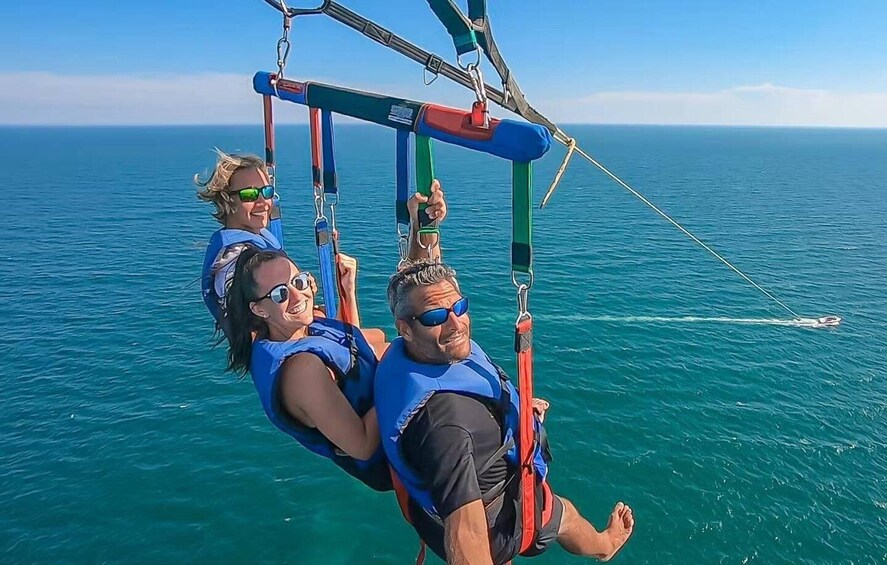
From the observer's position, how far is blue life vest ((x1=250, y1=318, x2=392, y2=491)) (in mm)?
4074

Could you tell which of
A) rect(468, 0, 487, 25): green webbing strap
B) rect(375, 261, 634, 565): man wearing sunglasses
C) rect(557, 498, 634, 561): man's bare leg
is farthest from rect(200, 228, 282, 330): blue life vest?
rect(557, 498, 634, 561): man's bare leg

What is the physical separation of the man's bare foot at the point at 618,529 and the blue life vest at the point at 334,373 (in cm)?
239

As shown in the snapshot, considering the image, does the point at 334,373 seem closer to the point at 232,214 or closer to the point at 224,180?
the point at 232,214

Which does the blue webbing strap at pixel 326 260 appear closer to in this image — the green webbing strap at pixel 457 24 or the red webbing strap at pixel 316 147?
the red webbing strap at pixel 316 147

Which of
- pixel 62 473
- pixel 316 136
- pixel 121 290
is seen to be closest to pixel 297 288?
pixel 316 136

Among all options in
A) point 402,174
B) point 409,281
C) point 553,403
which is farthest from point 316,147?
point 553,403

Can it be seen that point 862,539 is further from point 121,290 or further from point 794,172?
point 794,172

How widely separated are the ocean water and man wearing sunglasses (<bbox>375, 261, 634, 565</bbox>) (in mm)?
3684

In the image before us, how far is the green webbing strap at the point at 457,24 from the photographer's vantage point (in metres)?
3.42

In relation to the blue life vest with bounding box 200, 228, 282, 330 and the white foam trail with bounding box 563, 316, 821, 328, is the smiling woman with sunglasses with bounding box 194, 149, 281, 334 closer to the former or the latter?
the blue life vest with bounding box 200, 228, 282, 330

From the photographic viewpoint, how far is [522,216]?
3.62m

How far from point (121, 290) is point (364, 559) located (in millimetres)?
26218

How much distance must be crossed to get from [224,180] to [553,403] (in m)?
17.9

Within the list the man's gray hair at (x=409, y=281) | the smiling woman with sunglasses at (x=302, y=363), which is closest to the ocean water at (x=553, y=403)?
the smiling woman with sunglasses at (x=302, y=363)
